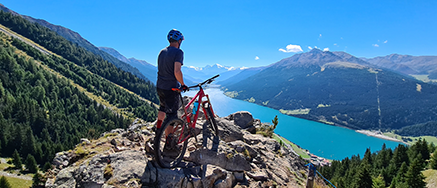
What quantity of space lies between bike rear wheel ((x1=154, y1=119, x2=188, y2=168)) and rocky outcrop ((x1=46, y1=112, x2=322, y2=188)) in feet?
0.85

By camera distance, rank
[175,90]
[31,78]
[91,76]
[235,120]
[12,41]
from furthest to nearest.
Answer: [91,76]
[12,41]
[31,78]
[235,120]
[175,90]

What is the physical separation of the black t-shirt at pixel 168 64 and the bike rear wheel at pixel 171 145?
1106 mm

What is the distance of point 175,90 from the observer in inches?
223

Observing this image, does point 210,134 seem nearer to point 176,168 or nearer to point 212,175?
point 212,175

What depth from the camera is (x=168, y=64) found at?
5613 millimetres

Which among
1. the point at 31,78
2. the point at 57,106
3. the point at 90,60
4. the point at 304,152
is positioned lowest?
the point at 304,152

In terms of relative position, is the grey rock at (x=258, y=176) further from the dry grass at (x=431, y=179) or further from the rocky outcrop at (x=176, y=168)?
the dry grass at (x=431, y=179)

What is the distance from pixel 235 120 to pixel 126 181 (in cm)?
848

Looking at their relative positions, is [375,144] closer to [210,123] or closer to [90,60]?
[210,123]

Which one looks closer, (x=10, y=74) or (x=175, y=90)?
(x=175, y=90)

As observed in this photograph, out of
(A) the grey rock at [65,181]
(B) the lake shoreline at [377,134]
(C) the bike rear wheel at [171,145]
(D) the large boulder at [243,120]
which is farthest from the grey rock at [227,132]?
(B) the lake shoreline at [377,134]

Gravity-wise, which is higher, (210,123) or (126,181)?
(210,123)

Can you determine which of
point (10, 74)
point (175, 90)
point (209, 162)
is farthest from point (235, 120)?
point (10, 74)

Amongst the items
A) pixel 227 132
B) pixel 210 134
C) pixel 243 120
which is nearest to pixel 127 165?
pixel 210 134
